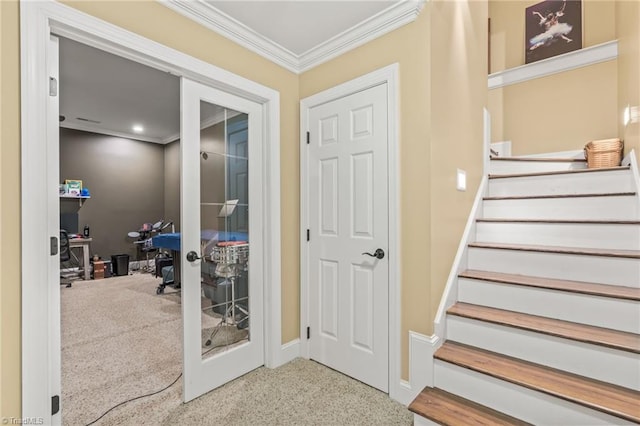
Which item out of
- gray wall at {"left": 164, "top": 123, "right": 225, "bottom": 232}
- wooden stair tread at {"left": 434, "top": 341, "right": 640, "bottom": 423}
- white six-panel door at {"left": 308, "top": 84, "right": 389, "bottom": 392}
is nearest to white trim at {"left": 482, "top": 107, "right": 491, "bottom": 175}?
white six-panel door at {"left": 308, "top": 84, "right": 389, "bottom": 392}

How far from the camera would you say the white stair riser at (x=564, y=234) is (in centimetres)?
208

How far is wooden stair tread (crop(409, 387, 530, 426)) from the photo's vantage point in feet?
5.06

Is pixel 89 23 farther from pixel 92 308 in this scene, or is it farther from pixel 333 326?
pixel 92 308

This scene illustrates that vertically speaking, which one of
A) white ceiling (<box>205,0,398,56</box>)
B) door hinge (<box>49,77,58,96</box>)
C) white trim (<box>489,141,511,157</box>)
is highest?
white ceiling (<box>205,0,398,56</box>)

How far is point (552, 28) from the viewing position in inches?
156

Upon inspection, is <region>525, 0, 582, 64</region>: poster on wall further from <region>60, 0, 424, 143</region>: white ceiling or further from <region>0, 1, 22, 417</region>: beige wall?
<region>0, 1, 22, 417</region>: beige wall

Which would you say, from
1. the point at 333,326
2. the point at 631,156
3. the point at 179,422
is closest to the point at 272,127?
the point at 333,326

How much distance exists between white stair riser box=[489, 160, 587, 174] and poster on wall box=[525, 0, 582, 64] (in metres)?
1.64

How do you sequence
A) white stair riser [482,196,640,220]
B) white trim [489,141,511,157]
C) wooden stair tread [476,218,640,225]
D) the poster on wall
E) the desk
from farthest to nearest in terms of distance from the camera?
A: the desk, white trim [489,141,511,157], the poster on wall, white stair riser [482,196,640,220], wooden stair tread [476,218,640,225]

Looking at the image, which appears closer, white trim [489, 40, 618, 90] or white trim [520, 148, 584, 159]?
white trim [489, 40, 618, 90]

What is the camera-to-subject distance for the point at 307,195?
255 centimetres

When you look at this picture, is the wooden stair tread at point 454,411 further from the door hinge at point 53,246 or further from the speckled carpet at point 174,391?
the door hinge at point 53,246

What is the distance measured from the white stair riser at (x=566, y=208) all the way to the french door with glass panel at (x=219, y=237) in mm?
2190

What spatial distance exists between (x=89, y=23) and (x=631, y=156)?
404 centimetres
